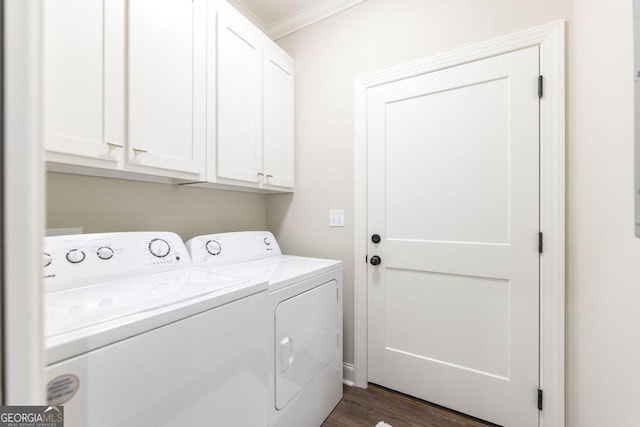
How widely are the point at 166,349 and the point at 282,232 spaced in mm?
1490

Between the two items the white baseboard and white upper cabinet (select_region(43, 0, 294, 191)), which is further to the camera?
the white baseboard

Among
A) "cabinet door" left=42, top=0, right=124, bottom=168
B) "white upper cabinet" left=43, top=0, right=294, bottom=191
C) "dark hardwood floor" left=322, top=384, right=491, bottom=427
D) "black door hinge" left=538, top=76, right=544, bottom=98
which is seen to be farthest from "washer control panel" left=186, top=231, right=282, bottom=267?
"black door hinge" left=538, top=76, right=544, bottom=98

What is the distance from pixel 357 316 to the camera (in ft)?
6.18

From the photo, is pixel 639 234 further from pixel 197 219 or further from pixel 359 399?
pixel 197 219

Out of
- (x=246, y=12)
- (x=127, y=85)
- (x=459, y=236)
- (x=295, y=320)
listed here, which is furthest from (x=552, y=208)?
(x=246, y=12)

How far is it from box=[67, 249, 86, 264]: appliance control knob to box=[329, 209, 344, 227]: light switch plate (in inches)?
54.4

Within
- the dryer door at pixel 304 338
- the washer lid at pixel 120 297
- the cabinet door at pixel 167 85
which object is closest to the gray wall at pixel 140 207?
the cabinet door at pixel 167 85

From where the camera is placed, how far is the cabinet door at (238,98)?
5.06 ft

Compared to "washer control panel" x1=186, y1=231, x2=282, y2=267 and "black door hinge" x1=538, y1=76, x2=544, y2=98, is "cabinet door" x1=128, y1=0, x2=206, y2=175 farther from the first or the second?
"black door hinge" x1=538, y1=76, x2=544, y2=98

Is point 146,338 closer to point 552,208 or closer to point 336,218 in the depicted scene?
point 336,218

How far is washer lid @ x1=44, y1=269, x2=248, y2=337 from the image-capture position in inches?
27.9

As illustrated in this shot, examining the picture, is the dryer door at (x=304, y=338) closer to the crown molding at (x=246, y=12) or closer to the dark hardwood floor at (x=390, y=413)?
the dark hardwood floor at (x=390, y=413)

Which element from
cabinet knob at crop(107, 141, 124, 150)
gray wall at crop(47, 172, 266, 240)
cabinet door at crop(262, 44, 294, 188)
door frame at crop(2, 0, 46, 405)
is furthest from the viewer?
cabinet door at crop(262, 44, 294, 188)

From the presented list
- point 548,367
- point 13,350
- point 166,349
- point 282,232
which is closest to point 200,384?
point 166,349
